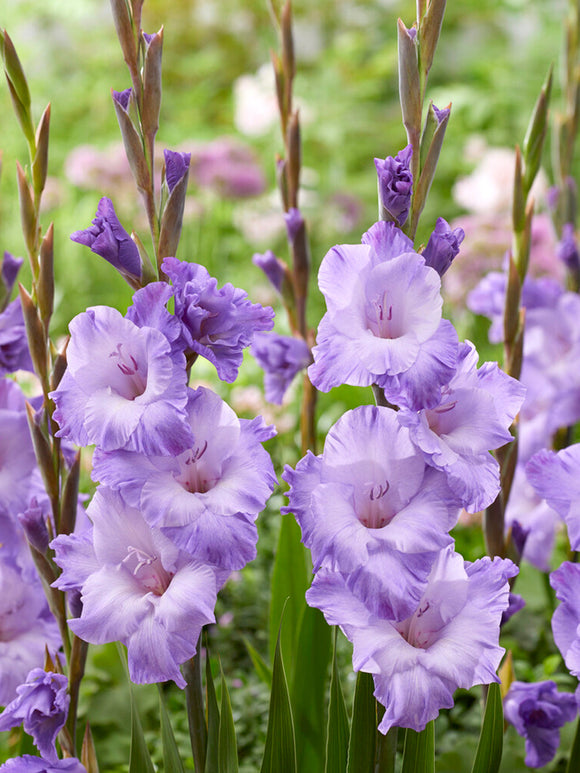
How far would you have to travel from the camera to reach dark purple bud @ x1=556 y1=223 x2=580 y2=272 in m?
1.22

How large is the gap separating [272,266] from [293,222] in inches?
2.5

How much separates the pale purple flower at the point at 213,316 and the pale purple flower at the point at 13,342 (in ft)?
1.05

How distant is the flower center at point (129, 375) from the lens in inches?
25.5

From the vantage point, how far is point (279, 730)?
0.73 m

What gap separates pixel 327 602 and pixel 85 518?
1.08 ft

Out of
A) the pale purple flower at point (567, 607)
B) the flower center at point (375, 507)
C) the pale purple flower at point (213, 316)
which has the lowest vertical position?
the pale purple flower at point (567, 607)

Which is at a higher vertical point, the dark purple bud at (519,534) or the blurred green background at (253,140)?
the dark purple bud at (519,534)

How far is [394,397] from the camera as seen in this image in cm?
61

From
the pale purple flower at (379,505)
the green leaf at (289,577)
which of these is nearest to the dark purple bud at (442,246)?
the pale purple flower at (379,505)

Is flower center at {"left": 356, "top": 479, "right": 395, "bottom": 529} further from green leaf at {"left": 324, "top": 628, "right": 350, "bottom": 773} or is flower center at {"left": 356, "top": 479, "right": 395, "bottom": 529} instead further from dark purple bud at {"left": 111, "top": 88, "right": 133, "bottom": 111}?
dark purple bud at {"left": 111, "top": 88, "right": 133, "bottom": 111}

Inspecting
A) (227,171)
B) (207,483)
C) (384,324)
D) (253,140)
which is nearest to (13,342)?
(207,483)

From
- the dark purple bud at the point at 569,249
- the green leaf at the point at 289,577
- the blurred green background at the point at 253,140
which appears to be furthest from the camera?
the blurred green background at the point at 253,140

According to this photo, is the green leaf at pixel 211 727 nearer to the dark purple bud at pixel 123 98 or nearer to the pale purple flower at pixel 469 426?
the pale purple flower at pixel 469 426

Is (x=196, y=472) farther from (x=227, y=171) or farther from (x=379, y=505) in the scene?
(x=227, y=171)
